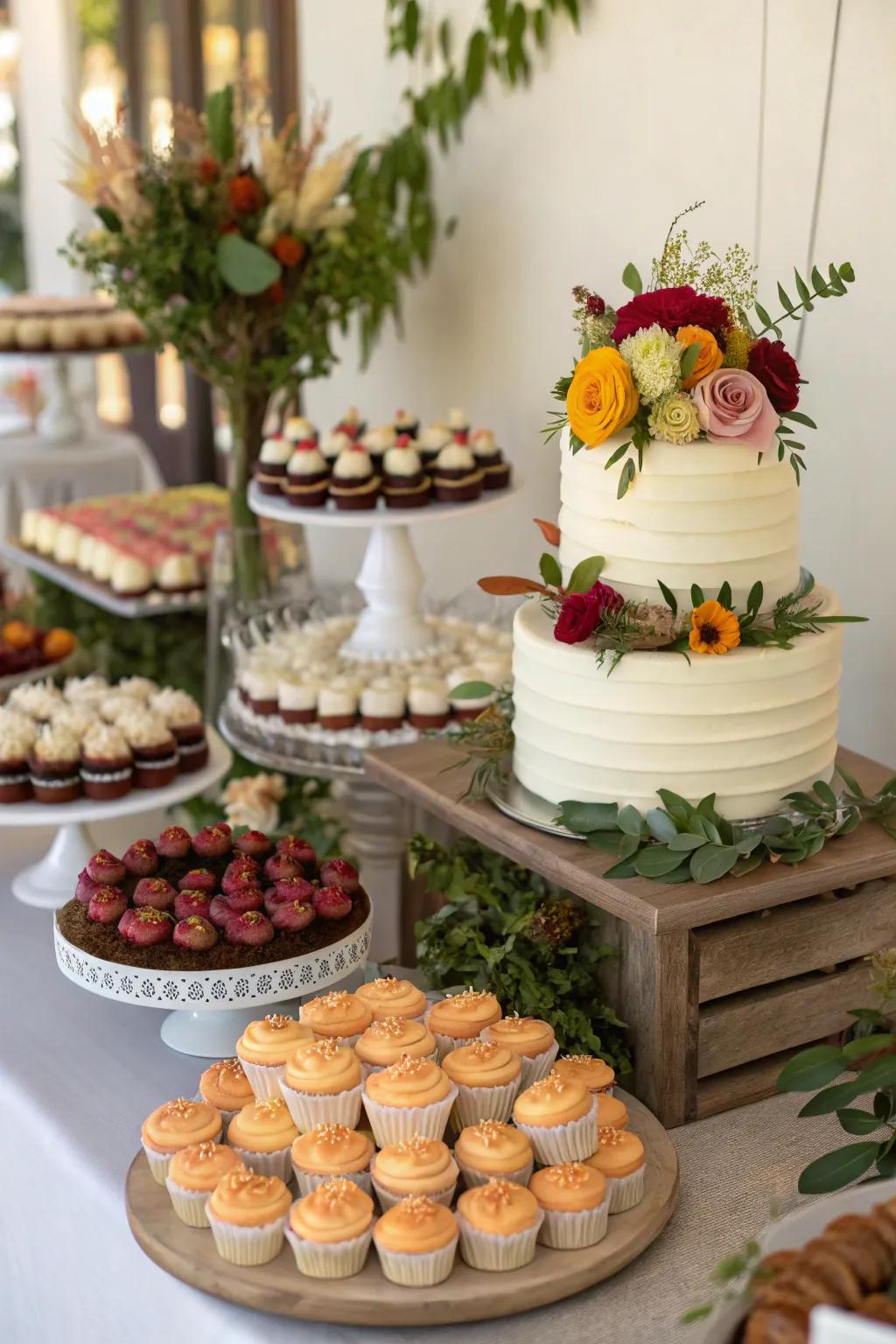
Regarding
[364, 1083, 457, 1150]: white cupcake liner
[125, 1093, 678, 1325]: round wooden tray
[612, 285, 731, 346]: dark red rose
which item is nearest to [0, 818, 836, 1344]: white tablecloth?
[125, 1093, 678, 1325]: round wooden tray

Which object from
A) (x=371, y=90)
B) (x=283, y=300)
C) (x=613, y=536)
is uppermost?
(x=371, y=90)

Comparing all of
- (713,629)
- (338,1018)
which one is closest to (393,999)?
(338,1018)

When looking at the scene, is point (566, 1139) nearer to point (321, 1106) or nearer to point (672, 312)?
point (321, 1106)

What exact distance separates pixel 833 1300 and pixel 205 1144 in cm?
49

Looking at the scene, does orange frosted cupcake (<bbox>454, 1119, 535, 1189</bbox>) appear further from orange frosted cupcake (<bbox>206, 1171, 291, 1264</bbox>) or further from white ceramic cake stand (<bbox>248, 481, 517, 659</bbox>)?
white ceramic cake stand (<bbox>248, 481, 517, 659</bbox>)

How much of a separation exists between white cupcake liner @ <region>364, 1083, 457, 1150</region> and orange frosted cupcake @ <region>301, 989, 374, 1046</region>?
99 mm

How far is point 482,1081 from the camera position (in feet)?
3.83

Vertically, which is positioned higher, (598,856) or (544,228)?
(544,228)

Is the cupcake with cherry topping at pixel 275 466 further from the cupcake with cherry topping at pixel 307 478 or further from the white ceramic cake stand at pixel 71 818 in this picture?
the white ceramic cake stand at pixel 71 818

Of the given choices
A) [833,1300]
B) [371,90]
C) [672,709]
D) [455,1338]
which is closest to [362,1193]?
[455,1338]

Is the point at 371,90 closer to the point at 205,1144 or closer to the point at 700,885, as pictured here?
the point at 700,885

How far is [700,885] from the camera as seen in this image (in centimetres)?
127

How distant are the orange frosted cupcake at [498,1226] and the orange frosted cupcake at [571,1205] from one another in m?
0.01

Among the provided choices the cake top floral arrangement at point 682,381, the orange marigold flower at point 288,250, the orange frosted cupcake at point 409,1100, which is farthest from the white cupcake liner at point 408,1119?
the orange marigold flower at point 288,250
